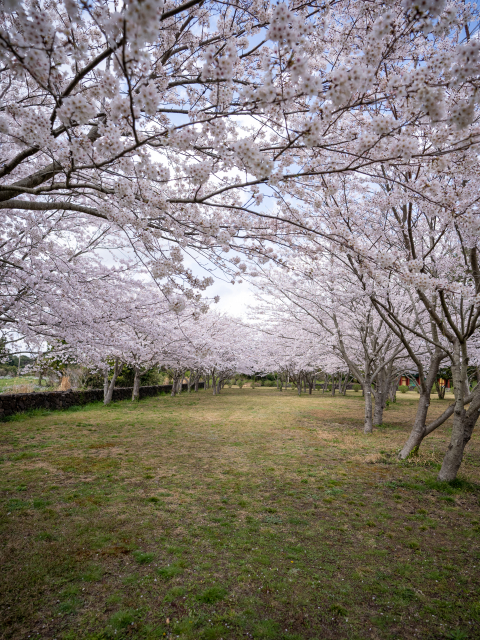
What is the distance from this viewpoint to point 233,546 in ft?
12.1

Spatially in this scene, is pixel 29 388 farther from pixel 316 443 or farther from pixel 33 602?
pixel 33 602

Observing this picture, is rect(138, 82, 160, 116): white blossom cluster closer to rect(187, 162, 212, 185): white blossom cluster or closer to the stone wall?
rect(187, 162, 212, 185): white blossom cluster

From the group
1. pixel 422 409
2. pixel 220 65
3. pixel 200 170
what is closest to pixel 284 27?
pixel 220 65

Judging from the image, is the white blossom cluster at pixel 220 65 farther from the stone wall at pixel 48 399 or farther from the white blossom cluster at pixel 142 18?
the stone wall at pixel 48 399

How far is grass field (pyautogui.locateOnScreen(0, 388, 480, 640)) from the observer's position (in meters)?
2.61

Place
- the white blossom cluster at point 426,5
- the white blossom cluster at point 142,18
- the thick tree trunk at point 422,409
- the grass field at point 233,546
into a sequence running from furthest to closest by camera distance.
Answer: the thick tree trunk at point 422,409
the grass field at point 233,546
the white blossom cluster at point 426,5
the white blossom cluster at point 142,18

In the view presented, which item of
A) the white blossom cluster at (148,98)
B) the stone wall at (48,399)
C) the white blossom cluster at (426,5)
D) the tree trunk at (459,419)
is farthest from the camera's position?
the stone wall at (48,399)

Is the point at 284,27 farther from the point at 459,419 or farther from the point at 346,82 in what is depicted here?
the point at 459,419

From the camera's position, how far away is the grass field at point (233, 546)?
2613 mm

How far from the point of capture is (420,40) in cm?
398

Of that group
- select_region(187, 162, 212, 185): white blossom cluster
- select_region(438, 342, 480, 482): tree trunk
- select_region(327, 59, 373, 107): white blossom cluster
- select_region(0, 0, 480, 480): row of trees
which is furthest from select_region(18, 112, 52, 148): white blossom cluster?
select_region(438, 342, 480, 482): tree trunk

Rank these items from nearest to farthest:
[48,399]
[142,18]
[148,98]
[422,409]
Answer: [142,18] → [148,98] → [422,409] → [48,399]

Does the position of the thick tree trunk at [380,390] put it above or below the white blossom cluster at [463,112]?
below

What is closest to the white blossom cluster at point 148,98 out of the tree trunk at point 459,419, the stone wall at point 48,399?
the tree trunk at point 459,419
